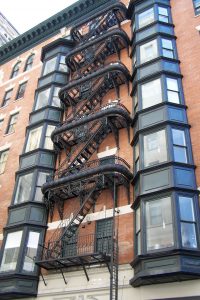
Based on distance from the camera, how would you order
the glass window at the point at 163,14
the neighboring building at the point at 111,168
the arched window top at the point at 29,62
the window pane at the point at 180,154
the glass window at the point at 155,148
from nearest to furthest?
the neighboring building at the point at 111,168
the window pane at the point at 180,154
the glass window at the point at 155,148
the glass window at the point at 163,14
the arched window top at the point at 29,62

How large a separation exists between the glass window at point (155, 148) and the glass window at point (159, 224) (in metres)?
2.20

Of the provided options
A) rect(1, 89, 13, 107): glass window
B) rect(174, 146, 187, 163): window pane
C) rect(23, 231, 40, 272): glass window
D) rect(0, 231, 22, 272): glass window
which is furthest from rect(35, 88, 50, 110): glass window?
rect(174, 146, 187, 163): window pane

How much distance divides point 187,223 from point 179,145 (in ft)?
13.4

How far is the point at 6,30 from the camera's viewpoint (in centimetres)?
6619

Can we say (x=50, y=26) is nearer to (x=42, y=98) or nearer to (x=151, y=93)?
(x=42, y=98)

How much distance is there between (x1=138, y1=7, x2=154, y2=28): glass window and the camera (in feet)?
78.2

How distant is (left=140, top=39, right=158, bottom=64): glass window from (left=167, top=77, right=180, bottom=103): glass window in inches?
101

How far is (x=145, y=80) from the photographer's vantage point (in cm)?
2038

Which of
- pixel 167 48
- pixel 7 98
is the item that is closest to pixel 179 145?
pixel 167 48

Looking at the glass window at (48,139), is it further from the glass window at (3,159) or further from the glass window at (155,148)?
the glass window at (155,148)

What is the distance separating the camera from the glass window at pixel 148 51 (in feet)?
70.8

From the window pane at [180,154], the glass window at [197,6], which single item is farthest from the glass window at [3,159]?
the glass window at [197,6]

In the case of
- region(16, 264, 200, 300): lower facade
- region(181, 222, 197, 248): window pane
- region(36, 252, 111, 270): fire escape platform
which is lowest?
region(16, 264, 200, 300): lower facade

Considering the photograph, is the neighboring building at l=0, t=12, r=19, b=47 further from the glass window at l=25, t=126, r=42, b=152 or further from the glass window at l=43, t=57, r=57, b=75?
the glass window at l=25, t=126, r=42, b=152
